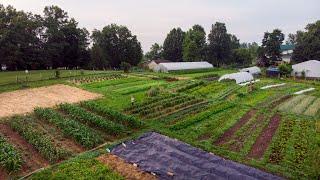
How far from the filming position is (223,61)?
253 ft

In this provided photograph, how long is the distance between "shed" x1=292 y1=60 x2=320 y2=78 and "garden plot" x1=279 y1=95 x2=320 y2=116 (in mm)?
19171

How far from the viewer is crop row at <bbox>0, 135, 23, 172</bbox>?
48.1 ft

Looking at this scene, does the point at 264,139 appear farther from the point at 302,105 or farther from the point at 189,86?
the point at 189,86

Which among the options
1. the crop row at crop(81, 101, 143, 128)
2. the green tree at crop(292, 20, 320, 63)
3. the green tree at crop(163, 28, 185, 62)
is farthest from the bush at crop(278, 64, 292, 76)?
the crop row at crop(81, 101, 143, 128)

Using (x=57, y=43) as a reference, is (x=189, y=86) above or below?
below

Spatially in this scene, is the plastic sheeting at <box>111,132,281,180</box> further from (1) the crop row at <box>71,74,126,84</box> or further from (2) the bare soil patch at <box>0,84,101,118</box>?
(1) the crop row at <box>71,74,126,84</box>

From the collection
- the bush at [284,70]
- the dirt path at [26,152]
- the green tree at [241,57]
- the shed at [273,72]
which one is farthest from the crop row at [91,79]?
the green tree at [241,57]

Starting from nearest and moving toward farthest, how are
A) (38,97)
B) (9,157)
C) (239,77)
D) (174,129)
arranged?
(9,157) → (174,129) → (38,97) → (239,77)

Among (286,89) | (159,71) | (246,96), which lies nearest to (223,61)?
(159,71)

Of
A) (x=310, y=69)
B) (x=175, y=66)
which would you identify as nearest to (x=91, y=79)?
(x=175, y=66)

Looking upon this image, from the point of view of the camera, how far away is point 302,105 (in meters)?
28.9

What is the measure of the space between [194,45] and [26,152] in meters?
58.7

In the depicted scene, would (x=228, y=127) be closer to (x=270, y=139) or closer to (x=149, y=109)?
(x=270, y=139)

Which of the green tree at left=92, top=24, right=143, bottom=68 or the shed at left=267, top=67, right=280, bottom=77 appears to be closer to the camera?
the shed at left=267, top=67, right=280, bottom=77
